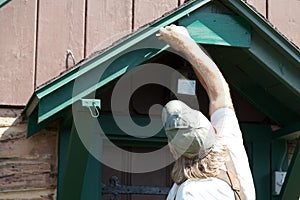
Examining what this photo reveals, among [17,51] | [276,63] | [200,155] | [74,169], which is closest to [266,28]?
[276,63]

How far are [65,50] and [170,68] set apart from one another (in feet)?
2.24

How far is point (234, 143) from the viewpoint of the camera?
3.34 meters

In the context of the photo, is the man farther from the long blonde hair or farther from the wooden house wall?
the wooden house wall

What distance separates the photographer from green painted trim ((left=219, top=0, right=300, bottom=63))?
4348mm

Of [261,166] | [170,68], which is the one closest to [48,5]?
[170,68]

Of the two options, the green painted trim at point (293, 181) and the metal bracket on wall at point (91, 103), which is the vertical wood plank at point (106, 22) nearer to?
the metal bracket on wall at point (91, 103)

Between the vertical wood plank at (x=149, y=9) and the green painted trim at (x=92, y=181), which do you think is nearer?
the green painted trim at (x=92, y=181)

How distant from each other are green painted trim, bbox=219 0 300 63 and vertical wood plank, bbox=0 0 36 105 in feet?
4.21

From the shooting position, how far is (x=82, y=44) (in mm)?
4953

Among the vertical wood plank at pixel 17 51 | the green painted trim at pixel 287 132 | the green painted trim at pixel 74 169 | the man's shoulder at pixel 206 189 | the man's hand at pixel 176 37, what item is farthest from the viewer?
the green painted trim at pixel 287 132

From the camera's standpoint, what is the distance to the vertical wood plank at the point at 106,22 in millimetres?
4984

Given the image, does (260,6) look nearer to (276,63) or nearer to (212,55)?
(212,55)

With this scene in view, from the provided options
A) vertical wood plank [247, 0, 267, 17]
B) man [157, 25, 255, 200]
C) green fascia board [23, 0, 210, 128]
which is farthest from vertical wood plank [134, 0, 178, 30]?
man [157, 25, 255, 200]

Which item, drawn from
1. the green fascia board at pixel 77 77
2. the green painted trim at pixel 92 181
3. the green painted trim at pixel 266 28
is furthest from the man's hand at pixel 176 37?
the green painted trim at pixel 92 181
